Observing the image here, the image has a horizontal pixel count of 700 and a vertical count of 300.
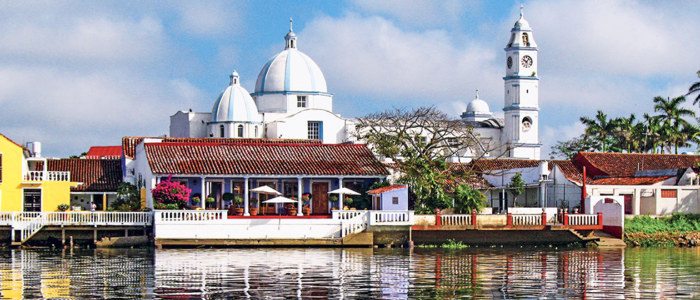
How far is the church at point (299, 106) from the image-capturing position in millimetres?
82500

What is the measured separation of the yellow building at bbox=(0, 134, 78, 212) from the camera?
4790 centimetres

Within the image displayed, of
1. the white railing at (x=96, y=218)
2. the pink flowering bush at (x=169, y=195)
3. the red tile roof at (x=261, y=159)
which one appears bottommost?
the white railing at (x=96, y=218)

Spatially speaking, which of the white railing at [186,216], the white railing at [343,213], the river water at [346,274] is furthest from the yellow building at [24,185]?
the white railing at [343,213]

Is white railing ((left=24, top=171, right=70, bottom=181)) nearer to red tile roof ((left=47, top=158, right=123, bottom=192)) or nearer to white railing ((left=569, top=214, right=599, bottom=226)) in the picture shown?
red tile roof ((left=47, top=158, right=123, bottom=192))

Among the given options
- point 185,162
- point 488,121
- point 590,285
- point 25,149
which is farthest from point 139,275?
point 488,121

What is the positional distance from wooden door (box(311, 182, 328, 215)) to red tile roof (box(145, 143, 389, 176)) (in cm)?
116

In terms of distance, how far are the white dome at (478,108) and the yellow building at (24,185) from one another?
66931 mm

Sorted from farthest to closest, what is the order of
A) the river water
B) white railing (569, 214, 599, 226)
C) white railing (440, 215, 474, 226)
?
white railing (569, 214, 599, 226), white railing (440, 215, 474, 226), the river water

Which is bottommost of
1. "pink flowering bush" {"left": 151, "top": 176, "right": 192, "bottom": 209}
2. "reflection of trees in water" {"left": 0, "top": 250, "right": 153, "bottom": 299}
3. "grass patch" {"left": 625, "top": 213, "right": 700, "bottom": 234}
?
"reflection of trees in water" {"left": 0, "top": 250, "right": 153, "bottom": 299}

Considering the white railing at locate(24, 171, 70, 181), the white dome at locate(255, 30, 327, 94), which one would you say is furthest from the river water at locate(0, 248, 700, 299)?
the white dome at locate(255, 30, 327, 94)

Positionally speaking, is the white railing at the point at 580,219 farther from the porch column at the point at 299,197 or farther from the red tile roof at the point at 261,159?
the porch column at the point at 299,197

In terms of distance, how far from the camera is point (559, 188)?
52969 mm

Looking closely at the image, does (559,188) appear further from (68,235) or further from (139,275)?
(139,275)

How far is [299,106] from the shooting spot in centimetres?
8769
